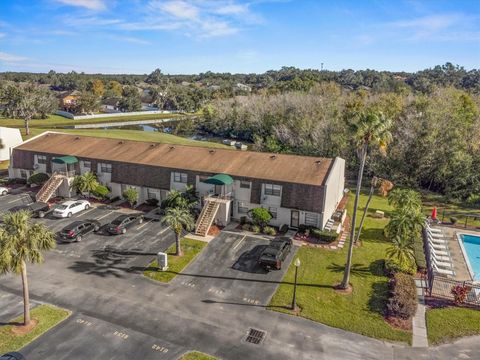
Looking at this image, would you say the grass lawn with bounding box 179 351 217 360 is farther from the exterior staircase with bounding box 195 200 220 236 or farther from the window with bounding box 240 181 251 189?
the window with bounding box 240 181 251 189

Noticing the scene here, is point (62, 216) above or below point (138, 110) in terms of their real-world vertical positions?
below

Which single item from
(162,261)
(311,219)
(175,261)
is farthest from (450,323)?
(162,261)

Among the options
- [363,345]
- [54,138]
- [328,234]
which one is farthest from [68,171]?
[363,345]

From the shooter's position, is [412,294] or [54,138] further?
[54,138]

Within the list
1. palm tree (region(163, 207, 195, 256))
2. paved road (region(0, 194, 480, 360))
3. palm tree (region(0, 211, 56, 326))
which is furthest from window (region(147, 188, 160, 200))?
palm tree (region(0, 211, 56, 326))

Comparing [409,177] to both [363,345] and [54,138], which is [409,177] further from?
[54,138]

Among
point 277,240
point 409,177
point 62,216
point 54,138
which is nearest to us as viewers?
point 277,240
